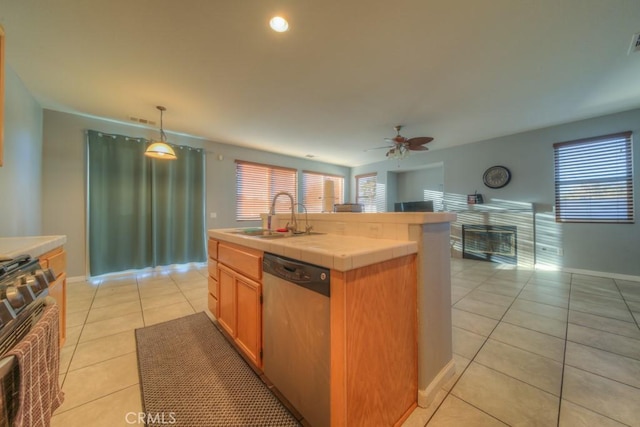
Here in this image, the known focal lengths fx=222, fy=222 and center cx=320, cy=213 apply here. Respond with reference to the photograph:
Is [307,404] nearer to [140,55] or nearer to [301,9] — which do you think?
[301,9]

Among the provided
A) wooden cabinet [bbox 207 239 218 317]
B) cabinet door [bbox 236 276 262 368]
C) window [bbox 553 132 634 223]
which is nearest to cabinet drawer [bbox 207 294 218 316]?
wooden cabinet [bbox 207 239 218 317]

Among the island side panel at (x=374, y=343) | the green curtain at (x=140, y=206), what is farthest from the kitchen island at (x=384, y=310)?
the green curtain at (x=140, y=206)

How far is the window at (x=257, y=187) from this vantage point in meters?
5.06

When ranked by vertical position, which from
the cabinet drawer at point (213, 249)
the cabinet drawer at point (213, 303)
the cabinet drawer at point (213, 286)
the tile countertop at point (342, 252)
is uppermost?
the tile countertop at point (342, 252)

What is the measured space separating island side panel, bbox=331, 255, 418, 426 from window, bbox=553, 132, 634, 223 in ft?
15.2

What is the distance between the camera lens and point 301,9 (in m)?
1.65

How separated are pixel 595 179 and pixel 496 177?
129 cm

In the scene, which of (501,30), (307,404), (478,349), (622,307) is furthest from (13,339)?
(622,307)

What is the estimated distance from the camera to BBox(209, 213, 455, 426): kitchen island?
90 cm

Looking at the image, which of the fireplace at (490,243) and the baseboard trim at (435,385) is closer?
the baseboard trim at (435,385)

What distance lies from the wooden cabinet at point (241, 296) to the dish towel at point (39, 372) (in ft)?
→ 2.71

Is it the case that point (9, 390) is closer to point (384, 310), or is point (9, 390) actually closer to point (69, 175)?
point (384, 310)

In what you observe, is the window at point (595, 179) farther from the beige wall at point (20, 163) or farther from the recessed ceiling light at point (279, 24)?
the beige wall at point (20, 163)

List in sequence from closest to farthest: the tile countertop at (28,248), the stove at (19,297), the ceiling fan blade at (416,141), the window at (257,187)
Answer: the stove at (19,297) → the tile countertop at (28,248) → the ceiling fan blade at (416,141) → the window at (257,187)
